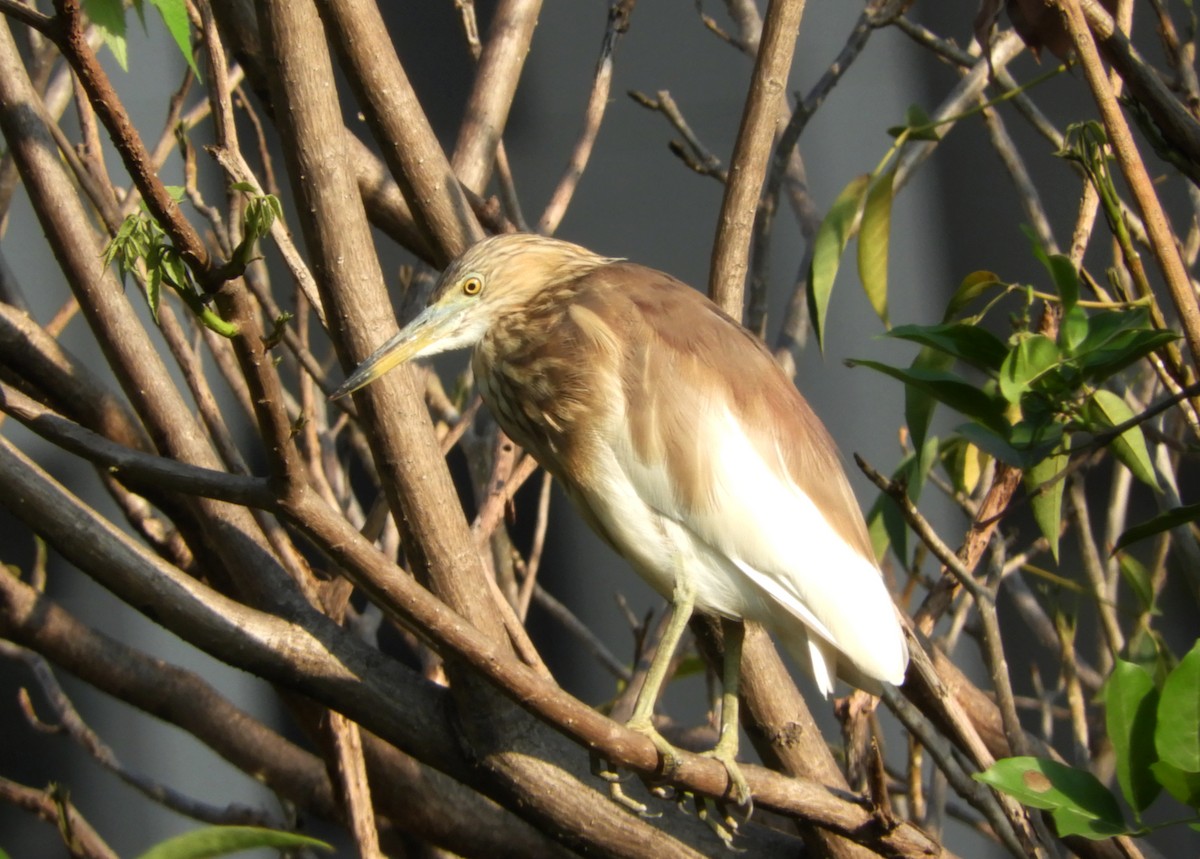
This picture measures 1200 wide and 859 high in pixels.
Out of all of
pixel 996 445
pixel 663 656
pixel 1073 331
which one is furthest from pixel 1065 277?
pixel 663 656

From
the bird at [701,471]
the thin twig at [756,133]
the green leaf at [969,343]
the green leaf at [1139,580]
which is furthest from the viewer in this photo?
the green leaf at [1139,580]

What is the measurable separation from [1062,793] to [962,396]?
1.22ft

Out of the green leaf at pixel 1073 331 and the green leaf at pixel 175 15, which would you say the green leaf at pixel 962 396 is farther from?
the green leaf at pixel 175 15

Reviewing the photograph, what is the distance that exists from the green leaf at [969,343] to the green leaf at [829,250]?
0.18 meters

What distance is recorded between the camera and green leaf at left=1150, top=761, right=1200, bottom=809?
3.27 feet

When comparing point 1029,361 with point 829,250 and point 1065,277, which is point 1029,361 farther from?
point 829,250

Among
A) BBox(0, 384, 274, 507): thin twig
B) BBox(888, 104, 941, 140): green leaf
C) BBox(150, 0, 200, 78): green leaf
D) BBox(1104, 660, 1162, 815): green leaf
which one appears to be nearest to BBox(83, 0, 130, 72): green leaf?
BBox(150, 0, 200, 78): green leaf

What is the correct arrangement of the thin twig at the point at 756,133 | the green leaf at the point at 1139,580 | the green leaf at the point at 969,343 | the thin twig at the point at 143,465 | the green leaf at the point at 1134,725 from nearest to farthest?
the thin twig at the point at 143,465 → the green leaf at the point at 1134,725 → the green leaf at the point at 969,343 → the thin twig at the point at 756,133 → the green leaf at the point at 1139,580

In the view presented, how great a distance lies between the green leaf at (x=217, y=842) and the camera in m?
0.83

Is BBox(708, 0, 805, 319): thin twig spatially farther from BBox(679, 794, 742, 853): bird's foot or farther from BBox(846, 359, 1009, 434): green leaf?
BBox(679, 794, 742, 853): bird's foot

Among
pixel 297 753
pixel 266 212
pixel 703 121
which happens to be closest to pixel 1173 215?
pixel 703 121

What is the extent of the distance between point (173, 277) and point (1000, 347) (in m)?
0.75

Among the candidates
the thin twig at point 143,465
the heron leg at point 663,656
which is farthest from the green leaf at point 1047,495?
the thin twig at point 143,465

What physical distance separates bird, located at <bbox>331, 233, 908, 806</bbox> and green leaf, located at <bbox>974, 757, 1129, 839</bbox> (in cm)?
22
